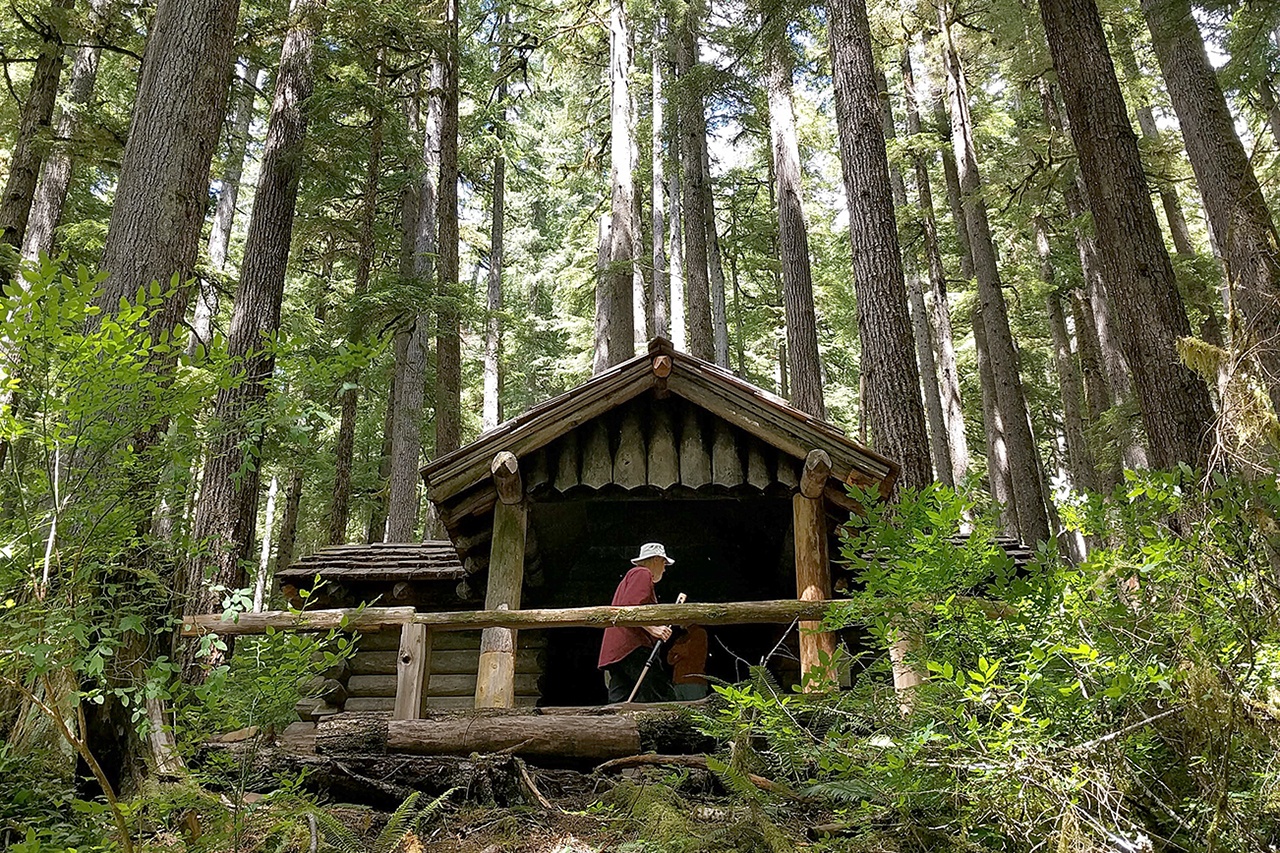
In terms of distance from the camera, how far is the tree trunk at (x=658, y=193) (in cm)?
2169

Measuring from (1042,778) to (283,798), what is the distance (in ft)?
10.7

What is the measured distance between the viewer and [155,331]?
23.3ft

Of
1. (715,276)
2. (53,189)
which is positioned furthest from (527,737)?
(715,276)

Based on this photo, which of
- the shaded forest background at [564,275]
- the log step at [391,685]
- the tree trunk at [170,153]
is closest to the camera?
the shaded forest background at [564,275]


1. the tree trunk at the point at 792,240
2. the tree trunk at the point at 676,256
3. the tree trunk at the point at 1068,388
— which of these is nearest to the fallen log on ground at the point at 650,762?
the tree trunk at the point at 792,240

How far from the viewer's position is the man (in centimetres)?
744

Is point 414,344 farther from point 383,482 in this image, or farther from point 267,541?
point 267,541

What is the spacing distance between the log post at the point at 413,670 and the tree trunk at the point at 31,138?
861cm

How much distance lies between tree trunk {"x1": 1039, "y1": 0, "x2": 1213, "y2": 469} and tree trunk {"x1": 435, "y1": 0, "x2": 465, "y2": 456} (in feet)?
31.9

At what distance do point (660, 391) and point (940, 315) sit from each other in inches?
507

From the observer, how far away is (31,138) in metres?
11.3

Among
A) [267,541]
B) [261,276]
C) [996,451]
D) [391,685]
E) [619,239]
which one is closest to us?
[391,685]

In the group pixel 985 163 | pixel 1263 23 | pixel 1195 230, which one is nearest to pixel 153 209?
pixel 1263 23

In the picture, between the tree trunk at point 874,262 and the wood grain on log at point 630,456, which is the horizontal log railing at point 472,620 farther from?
the tree trunk at point 874,262
